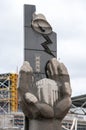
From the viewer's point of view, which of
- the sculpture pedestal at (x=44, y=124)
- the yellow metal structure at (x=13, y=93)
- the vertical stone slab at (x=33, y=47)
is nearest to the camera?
the sculpture pedestal at (x=44, y=124)

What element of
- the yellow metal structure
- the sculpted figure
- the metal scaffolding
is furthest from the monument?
the yellow metal structure

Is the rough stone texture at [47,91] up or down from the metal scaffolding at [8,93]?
down

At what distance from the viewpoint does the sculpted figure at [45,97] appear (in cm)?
1602

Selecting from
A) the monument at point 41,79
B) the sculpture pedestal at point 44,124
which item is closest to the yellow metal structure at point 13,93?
the monument at point 41,79

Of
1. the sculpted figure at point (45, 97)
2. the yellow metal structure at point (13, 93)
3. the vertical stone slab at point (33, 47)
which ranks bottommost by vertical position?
the sculpted figure at point (45, 97)

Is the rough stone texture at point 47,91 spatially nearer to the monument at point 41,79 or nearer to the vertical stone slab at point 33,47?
the monument at point 41,79

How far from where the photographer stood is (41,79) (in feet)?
55.4

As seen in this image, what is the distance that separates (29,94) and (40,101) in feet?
1.56

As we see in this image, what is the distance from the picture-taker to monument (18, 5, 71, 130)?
52.9ft

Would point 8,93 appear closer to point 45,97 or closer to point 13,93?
point 13,93

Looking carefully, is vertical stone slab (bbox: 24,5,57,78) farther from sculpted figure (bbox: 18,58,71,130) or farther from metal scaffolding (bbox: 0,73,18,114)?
metal scaffolding (bbox: 0,73,18,114)

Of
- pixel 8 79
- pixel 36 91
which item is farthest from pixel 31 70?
pixel 8 79

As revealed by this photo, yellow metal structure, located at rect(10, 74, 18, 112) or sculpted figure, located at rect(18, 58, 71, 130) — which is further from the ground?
yellow metal structure, located at rect(10, 74, 18, 112)

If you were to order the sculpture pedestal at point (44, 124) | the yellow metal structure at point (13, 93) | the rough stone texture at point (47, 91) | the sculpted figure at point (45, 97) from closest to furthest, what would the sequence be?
the sculpted figure at point (45, 97) → the sculpture pedestal at point (44, 124) → the rough stone texture at point (47, 91) → the yellow metal structure at point (13, 93)
